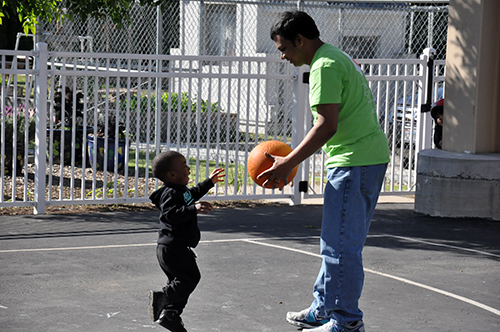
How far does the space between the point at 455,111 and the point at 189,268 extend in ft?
17.7

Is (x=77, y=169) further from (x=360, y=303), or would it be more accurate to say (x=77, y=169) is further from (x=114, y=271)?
(x=360, y=303)

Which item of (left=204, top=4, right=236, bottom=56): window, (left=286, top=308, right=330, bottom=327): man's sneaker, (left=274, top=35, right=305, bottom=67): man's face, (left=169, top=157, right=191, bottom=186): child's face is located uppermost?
(left=204, top=4, right=236, bottom=56): window

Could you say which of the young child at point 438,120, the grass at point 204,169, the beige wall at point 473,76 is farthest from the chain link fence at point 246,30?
the beige wall at point 473,76

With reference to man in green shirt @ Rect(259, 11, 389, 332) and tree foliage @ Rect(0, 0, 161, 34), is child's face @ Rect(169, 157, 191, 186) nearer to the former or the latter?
man in green shirt @ Rect(259, 11, 389, 332)

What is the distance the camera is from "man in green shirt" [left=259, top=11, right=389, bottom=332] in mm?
4242

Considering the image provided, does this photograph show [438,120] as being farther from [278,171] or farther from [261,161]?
[278,171]

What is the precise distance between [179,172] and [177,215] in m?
0.29

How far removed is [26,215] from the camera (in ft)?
27.9

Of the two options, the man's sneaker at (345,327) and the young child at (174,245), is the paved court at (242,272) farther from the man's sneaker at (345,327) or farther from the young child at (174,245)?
the man's sneaker at (345,327)

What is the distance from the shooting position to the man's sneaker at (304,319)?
15.3ft

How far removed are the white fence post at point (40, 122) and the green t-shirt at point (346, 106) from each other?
4911 millimetres

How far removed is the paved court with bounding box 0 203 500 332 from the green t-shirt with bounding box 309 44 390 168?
120 cm

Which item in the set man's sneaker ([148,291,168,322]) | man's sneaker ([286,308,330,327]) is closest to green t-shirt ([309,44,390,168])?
man's sneaker ([286,308,330,327])

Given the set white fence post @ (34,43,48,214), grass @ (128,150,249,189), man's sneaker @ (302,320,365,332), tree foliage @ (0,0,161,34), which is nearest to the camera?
man's sneaker @ (302,320,365,332)
